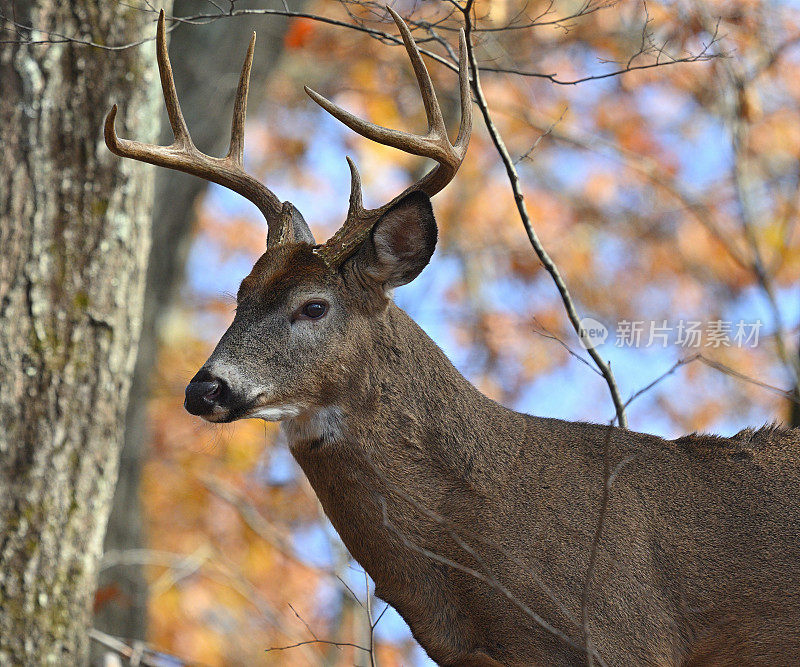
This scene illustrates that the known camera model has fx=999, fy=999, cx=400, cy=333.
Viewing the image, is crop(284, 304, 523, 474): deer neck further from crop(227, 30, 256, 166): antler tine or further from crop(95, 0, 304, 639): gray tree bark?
crop(95, 0, 304, 639): gray tree bark

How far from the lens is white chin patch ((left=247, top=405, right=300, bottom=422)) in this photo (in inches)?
152

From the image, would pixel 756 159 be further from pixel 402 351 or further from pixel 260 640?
pixel 402 351

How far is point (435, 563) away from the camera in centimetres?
381

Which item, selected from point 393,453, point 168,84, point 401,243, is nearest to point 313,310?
point 401,243

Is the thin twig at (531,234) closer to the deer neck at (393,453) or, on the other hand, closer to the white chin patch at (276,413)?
the deer neck at (393,453)

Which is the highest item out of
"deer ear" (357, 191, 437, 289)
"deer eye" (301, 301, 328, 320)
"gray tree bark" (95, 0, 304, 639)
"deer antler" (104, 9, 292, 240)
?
"gray tree bark" (95, 0, 304, 639)

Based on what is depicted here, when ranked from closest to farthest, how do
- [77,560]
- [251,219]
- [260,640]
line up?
1. [77,560]
2. [260,640]
3. [251,219]

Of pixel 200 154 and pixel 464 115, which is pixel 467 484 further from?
pixel 200 154

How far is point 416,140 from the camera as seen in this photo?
12.9ft

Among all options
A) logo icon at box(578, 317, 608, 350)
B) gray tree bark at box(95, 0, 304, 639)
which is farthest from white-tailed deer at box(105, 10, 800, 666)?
gray tree bark at box(95, 0, 304, 639)

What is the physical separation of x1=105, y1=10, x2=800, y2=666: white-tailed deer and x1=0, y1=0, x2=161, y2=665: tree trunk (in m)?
1.40

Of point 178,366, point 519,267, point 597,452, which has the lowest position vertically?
point 597,452

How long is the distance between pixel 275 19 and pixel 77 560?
17.1 feet

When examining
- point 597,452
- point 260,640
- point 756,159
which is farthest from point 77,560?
point 756,159
